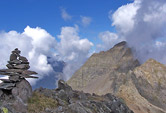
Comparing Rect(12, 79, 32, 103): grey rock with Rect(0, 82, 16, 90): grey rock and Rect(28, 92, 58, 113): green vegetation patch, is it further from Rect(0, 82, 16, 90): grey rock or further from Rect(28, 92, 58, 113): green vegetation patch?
Rect(28, 92, 58, 113): green vegetation patch

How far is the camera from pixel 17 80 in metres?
27.7

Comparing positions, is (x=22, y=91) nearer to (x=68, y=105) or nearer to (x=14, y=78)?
(x=14, y=78)

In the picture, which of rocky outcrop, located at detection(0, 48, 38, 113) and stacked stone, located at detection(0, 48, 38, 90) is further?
stacked stone, located at detection(0, 48, 38, 90)

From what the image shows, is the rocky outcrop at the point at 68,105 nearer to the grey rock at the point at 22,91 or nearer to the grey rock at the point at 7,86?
the grey rock at the point at 22,91

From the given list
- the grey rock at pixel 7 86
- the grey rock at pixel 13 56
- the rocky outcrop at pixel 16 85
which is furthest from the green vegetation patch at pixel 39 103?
the grey rock at pixel 13 56

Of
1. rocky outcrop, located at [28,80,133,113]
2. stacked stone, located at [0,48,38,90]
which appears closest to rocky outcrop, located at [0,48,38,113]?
stacked stone, located at [0,48,38,90]

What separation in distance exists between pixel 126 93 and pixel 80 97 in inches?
3231

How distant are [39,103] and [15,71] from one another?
5215 millimetres

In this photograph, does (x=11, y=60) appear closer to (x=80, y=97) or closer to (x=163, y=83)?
(x=80, y=97)

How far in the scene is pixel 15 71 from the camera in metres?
27.9

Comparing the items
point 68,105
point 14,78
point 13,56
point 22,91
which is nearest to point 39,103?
point 22,91

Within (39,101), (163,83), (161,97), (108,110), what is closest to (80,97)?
(108,110)

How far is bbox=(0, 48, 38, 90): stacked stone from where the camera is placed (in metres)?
27.5

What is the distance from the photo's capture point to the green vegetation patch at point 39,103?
26.6 metres
